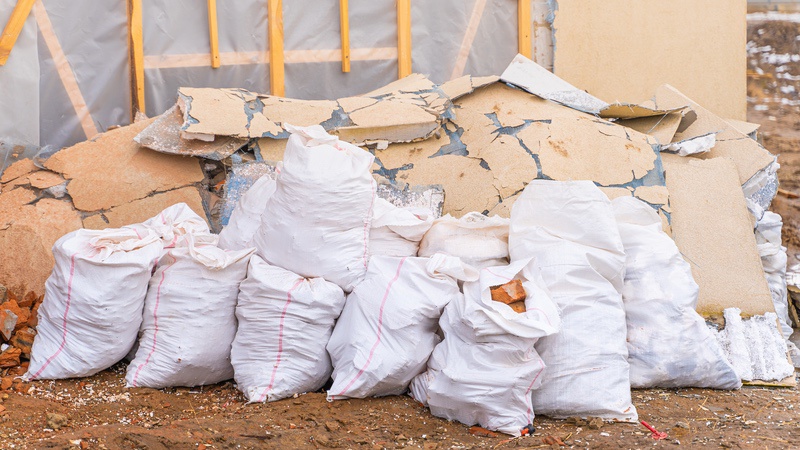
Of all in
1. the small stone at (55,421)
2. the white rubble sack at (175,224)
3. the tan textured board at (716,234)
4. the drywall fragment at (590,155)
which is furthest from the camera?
the drywall fragment at (590,155)

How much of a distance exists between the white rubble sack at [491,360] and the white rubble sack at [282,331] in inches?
19.2

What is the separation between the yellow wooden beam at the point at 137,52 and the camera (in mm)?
4555

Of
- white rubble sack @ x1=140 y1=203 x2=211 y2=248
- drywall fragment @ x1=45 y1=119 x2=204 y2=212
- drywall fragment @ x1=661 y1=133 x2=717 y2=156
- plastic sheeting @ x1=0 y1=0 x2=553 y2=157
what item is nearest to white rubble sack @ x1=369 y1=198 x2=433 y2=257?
white rubble sack @ x1=140 y1=203 x2=211 y2=248

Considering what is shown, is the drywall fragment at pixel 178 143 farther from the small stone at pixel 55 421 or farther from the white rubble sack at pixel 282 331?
the small stone at pixel 55 421

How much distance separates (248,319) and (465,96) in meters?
1.93

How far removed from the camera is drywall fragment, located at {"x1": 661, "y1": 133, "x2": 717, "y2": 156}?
14.5ft

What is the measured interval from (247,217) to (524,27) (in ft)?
8.78

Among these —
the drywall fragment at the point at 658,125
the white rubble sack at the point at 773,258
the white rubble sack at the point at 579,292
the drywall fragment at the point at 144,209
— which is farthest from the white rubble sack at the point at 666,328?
the drywall fragment at the point at 144,209

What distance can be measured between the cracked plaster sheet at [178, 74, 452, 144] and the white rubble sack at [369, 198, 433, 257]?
0.86 m

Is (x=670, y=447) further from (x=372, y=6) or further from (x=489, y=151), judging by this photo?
(x=372, y=6)

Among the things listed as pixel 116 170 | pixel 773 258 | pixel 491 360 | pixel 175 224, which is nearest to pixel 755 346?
pixel 773 258

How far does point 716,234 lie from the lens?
404 cm

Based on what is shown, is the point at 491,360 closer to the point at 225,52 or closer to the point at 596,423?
the point at 596,423

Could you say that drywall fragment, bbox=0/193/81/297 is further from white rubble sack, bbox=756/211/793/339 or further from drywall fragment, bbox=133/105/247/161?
white rubble sack, bbox=756/211/793/339
